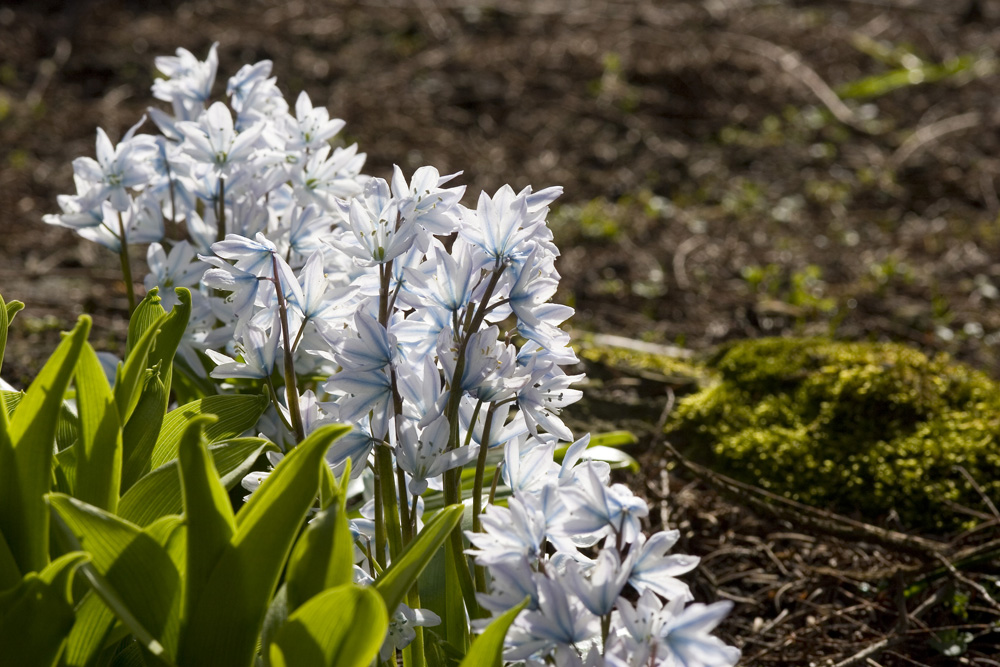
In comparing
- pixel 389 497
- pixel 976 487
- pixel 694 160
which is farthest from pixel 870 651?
pixel 694 160

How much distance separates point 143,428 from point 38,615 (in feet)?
1.59

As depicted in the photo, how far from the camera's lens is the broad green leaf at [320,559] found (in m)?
1.24

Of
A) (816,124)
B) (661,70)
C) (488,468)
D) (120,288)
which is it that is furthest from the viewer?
(661,70)

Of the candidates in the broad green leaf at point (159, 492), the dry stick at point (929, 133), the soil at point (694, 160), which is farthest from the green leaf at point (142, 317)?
the dry stick at point (929, 133)

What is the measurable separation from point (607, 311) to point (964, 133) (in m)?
3.31

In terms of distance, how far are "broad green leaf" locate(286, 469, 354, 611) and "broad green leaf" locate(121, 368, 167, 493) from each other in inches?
22.4

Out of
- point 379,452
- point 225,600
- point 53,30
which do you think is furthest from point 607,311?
point 53,30

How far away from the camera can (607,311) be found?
4156mm

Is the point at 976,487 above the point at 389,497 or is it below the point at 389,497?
below

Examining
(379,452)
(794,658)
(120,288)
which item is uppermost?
(379,452)

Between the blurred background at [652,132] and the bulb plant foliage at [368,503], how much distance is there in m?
1.88

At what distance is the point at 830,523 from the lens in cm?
235

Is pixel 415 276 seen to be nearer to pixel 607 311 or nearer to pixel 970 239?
pixel 607 311

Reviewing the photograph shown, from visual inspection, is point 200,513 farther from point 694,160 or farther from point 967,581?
point 694,160
